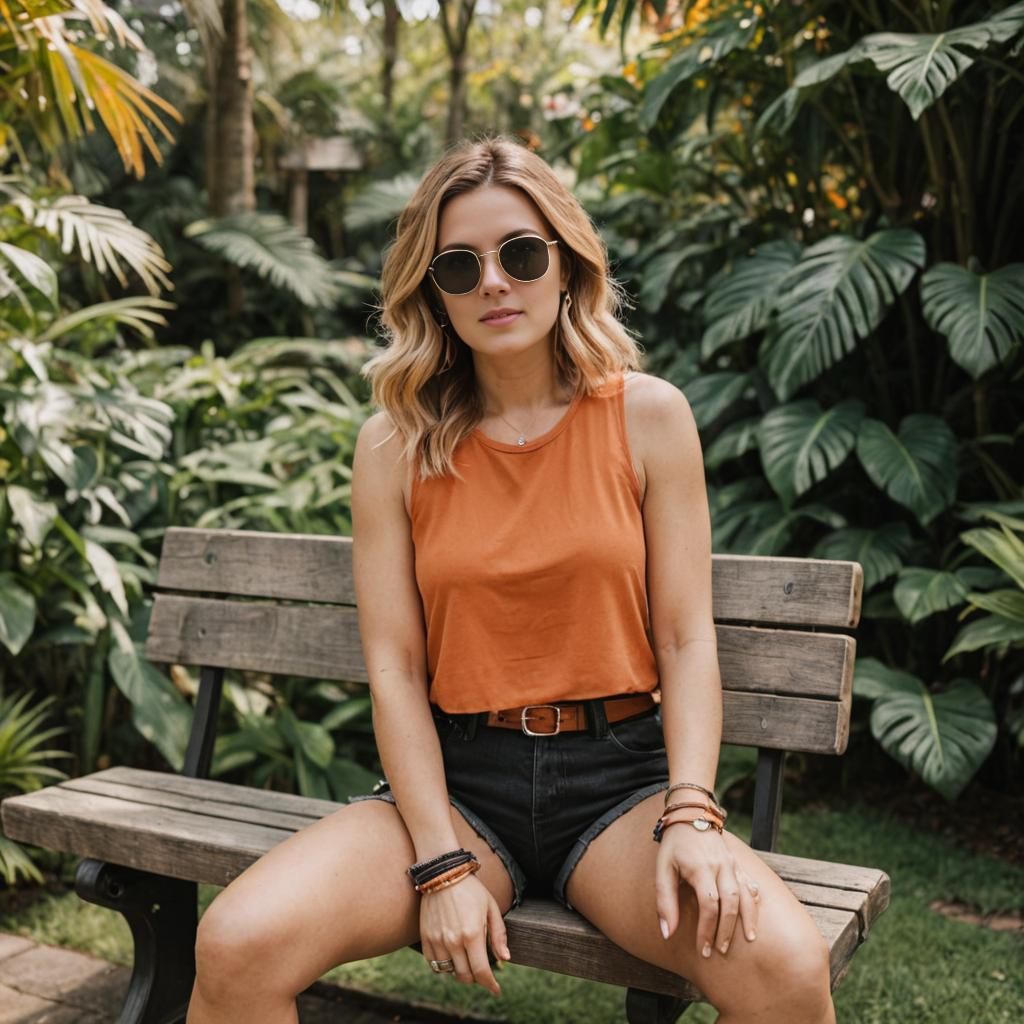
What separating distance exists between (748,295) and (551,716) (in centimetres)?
244

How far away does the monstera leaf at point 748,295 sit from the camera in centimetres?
398

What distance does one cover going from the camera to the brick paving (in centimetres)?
281

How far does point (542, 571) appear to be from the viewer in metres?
2.03

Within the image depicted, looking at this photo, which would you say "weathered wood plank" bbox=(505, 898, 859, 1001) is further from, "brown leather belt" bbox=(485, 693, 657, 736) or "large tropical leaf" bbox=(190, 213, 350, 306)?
"large tropical leaf" bbox=(190, 213, 350, 306)

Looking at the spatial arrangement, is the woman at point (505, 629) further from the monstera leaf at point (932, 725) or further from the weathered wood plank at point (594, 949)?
the monstera leaf at point (932, 725)

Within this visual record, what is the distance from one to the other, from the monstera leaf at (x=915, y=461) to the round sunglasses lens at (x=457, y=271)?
202 cm

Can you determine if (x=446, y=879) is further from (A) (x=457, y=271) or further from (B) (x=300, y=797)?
(A) (x=457, y=271)

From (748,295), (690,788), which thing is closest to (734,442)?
(748,295)

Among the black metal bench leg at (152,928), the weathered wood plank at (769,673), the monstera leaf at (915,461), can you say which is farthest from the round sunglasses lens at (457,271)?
the monstera leaf at (915,461)

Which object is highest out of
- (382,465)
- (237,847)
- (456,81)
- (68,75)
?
(456,81)

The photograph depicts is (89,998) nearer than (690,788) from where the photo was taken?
No

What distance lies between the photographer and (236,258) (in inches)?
295

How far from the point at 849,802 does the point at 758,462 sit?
4.45 feet

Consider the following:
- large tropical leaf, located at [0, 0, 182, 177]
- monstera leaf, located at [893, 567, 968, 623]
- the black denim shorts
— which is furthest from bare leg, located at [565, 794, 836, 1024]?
large tropical leaf, located at [0, 0, 182, 177]
